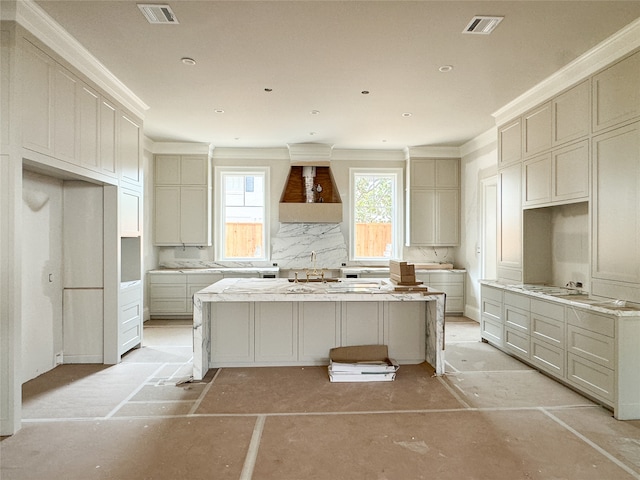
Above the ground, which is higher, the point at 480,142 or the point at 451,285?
the point at 480,142

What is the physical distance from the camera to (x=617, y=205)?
2943 millimetres

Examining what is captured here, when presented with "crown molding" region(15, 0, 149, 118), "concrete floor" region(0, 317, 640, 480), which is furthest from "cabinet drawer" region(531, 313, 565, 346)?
"crown molding" region(15, 0, 149, 118)

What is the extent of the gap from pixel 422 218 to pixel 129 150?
4.54 metres

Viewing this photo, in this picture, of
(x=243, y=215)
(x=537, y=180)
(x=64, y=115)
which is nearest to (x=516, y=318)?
(x=537, y=180)

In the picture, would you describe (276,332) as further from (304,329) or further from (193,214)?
(193,214)

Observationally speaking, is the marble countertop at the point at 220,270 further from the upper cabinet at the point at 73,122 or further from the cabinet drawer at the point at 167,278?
the upper cabinet at the point at 73,122

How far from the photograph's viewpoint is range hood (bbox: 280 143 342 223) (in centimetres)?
611

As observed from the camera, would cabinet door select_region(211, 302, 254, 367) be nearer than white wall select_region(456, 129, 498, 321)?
Yes

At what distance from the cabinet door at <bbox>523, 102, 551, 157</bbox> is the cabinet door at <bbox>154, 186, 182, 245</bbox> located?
16.7 ft

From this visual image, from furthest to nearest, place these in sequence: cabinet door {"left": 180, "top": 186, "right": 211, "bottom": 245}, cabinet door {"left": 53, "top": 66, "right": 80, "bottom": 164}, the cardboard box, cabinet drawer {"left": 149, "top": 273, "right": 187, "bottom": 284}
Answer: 1. cabinet door {"left": 180, "top": 186, "right": 211, "bottom": 245}
2. cabinet drawer {"left": 149, "top": 273, "right": 187, "bottom": 284}
3. the cardboard box
4. cabinet door {"left": 53, "top": 66, "right": 80, "bottom": 164}

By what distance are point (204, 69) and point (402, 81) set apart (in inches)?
74.0

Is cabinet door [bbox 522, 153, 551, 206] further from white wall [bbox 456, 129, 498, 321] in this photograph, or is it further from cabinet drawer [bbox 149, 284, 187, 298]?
cabinet drawer [bbox 149, 284, 187, 298]

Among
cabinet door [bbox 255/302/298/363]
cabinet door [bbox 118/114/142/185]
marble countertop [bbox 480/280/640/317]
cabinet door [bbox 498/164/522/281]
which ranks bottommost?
cabinet door [bbox 255/302/298/363]

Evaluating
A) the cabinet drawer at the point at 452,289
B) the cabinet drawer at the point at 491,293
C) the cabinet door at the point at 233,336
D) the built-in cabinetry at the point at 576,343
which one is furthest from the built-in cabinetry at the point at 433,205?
the cabinet door at the point at 233,336
